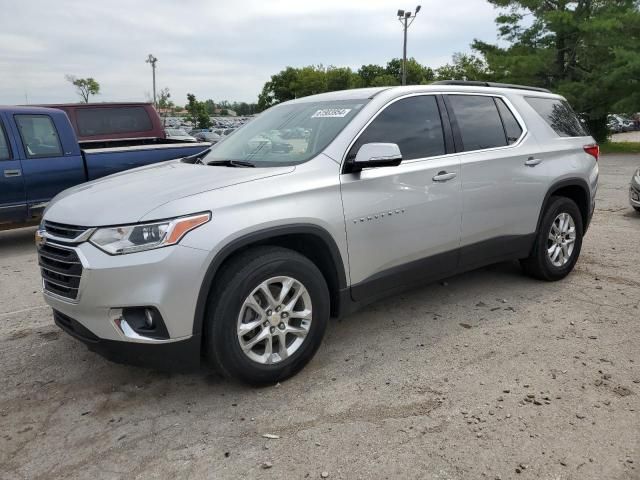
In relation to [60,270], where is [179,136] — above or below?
above

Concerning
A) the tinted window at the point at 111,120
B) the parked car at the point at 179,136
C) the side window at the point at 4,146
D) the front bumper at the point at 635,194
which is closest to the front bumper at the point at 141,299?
the side window at the point at 4,146

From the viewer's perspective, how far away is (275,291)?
317 centimetres

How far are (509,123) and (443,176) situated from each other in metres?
1.14

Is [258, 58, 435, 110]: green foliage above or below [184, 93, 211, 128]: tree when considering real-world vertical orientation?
above

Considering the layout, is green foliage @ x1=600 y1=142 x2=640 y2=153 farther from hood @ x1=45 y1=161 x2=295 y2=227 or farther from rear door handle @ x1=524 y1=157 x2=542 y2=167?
hood @ x1=45 y1=161 x2=295 y2=227

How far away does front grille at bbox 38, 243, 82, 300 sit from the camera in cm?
286

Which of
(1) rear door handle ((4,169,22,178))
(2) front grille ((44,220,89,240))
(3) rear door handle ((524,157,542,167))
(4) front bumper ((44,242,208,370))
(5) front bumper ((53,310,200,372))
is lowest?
(5) front bumper ((53,310,200,372))

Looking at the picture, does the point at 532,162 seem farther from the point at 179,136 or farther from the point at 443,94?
the point at 179,136

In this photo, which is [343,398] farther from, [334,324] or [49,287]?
[49,287]

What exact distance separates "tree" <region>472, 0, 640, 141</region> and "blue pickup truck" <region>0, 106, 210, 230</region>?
19.6 metres

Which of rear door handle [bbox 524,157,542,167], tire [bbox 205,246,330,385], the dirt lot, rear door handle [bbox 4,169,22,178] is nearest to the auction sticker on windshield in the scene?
tire [bbox 205,246,330,385]

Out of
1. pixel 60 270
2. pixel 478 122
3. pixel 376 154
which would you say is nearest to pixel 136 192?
pixel 60 270

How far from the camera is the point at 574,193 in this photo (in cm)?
519

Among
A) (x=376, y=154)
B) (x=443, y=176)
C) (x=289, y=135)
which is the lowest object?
(x=443, y=176)
